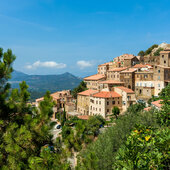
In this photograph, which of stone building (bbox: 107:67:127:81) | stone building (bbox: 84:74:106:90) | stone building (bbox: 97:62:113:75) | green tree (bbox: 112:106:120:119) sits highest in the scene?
stone building (bbox: 97:62:113:75)

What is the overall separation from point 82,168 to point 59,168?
1.32 metres

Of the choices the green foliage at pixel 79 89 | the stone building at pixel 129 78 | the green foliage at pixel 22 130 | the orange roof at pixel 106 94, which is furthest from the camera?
the green foliage at pixel 79 89

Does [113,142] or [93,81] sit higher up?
[93,81]

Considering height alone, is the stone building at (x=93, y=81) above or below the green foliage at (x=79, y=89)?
above

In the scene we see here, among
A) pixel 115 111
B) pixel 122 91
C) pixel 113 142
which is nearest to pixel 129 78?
pixel 122 91

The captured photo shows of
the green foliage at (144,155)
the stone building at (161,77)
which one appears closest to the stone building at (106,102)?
the stone building at (161,77)

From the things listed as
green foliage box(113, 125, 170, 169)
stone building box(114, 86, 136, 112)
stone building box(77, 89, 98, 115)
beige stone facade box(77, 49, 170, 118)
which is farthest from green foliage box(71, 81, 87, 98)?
green foliage box(113, 125, 170, 169)

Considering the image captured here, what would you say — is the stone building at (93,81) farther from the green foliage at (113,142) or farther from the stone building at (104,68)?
the green foliage at (113,142)

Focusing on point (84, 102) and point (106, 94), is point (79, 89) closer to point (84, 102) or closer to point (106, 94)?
point (84, 102)

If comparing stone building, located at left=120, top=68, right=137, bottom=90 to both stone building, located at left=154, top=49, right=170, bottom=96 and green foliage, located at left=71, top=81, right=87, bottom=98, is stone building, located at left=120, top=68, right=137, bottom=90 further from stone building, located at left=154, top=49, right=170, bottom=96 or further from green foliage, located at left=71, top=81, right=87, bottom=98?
green foliage, located at left=71, top=81, right=87, bottom=98

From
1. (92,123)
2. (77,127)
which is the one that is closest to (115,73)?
(92,123)

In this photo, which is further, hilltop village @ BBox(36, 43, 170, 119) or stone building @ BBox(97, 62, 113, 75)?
stone building @ BBox(97, 62, 113, 75)

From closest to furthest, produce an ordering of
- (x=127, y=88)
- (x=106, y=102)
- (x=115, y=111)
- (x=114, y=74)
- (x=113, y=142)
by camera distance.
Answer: (x=113, y=142)
(x=115, y=111)
(x=106, y=102)
(x=127, y=88)
(x=114, y=74)

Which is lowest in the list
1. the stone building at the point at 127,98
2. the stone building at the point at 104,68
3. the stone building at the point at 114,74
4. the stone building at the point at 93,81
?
the stone building at the point at 127,98
